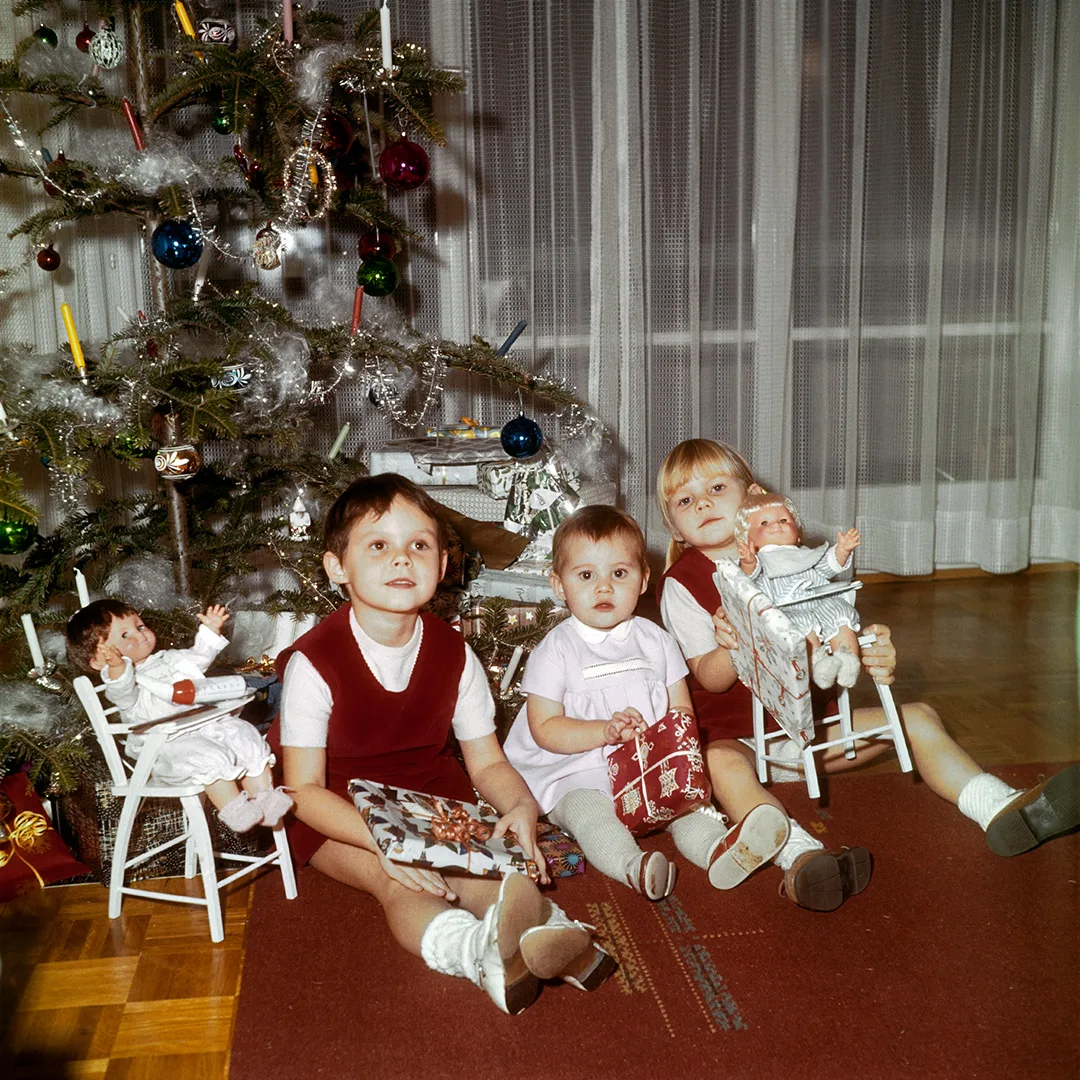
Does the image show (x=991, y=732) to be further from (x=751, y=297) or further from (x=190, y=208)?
(x=190, y=208)

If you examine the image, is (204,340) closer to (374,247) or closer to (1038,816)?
(374,247)

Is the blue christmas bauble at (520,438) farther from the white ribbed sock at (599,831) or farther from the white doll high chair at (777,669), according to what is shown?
the white ribbed sock at (599,831)

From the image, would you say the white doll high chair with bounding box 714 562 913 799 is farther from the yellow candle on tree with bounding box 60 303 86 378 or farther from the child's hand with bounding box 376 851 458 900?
the yellow candle on tree with bounding box 60 303 86 378

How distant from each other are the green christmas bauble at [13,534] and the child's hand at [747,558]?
1.20 metres

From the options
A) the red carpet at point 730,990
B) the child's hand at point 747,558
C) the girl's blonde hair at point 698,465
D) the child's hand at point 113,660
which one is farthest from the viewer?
the girl's blonde hair at point 698,465

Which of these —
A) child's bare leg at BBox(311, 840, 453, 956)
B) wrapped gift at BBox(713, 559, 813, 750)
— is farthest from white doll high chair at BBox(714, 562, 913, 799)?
child's bare leg at BBox(311, 840, 453, 956)

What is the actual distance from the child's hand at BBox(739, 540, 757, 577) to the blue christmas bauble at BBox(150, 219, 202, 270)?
3.77ft

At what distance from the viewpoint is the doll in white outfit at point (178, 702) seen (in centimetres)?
185

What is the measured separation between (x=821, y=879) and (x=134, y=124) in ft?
6.13

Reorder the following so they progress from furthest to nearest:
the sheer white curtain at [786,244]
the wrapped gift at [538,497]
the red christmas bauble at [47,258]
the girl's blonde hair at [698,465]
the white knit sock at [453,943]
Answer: the sheer white curtain at [786,244]
the wrapped gift at [538,497]
the red christmas bauble at [47,258]
the girl's blonde hair at [698,465]
the white knit sock at [453,943]

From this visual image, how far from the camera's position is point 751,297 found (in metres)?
3.79

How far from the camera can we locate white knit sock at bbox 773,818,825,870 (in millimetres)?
1950

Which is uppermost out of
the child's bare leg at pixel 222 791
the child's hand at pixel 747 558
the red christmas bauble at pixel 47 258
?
the red christmas bauble at pixel 47 258

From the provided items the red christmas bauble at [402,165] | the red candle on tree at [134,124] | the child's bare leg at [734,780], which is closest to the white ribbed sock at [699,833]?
the child's bare leg at [734,780]
